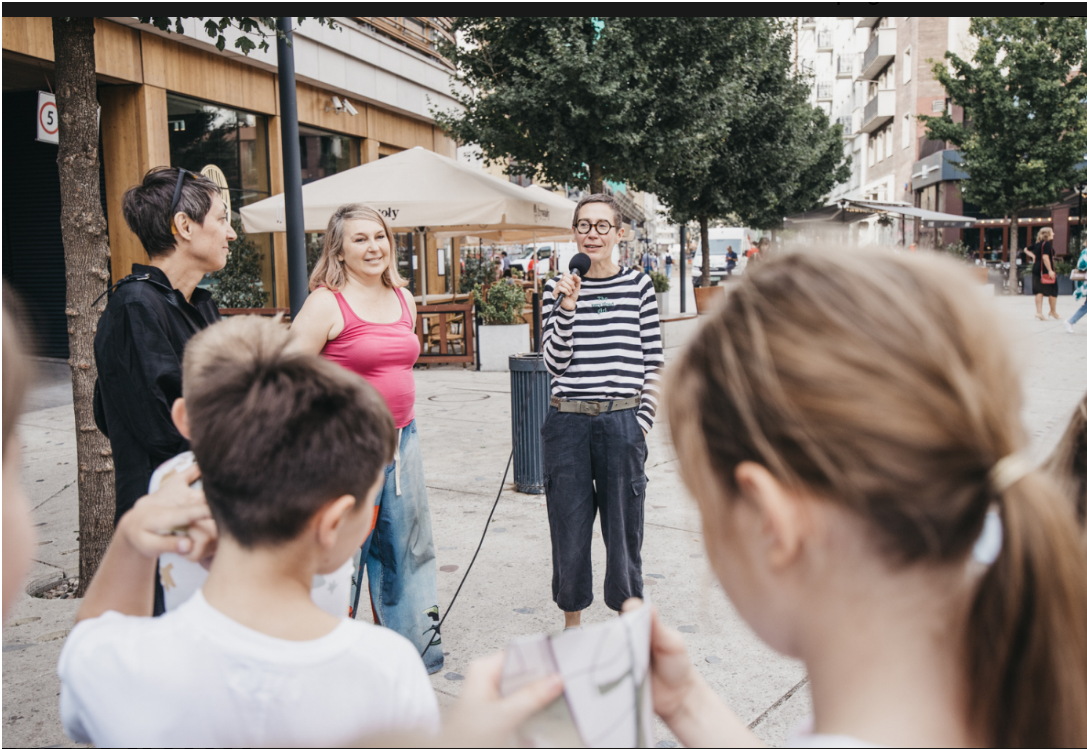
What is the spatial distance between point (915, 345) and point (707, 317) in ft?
0.76

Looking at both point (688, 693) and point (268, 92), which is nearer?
point (688, 693)

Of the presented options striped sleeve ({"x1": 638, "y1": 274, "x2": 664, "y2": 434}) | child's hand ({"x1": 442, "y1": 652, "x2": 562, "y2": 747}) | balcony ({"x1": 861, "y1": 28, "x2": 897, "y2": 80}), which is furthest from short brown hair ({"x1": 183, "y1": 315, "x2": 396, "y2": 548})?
balcony ({"x1": 861, "y1": 28, "x2": 897, "y2": 80})

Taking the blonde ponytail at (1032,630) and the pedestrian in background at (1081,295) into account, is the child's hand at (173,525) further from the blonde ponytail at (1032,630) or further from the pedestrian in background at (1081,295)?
the pedestrian in background at (1081,295)

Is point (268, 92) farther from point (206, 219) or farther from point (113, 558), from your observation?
point (113, 558)

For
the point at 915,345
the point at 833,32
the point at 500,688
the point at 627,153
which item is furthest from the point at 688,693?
the point at 833,32

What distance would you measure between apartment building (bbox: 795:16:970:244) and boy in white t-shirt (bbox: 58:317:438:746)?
27055mm

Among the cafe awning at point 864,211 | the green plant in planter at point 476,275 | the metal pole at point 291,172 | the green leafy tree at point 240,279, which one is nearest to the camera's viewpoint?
the metal pole at point 291,172

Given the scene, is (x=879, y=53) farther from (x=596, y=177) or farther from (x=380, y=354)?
(x=380, y=354)

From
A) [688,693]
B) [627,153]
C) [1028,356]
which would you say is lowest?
[688,693]

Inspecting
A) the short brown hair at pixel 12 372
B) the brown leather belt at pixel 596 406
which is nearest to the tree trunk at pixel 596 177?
the brown leather belt at pixel 596 406

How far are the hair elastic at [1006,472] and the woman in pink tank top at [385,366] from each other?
8.49 ft

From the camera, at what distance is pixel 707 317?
3.17ft

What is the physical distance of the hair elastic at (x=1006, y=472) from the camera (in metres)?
0.83

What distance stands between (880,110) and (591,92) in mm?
39476
